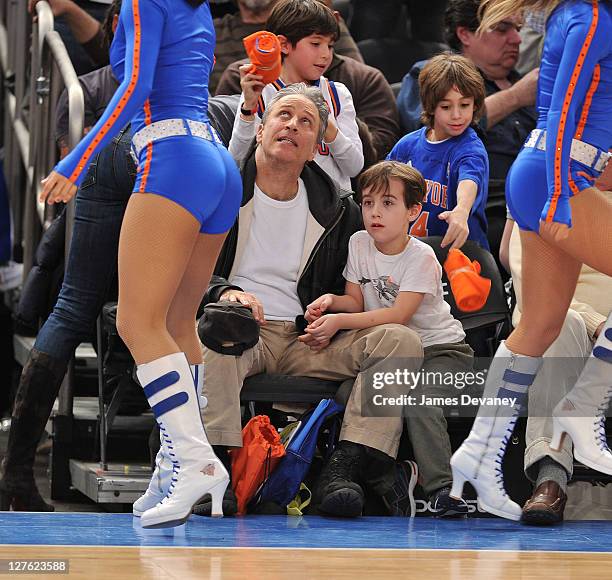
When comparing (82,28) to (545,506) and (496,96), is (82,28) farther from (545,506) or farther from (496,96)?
(545,506)

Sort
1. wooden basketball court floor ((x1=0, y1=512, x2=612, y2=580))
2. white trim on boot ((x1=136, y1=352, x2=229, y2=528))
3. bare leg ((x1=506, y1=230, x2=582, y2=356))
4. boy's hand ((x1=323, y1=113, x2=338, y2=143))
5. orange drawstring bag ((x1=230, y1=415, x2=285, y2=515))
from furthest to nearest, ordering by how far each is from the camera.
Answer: boy's hand ((x1=323, y1=113, x2=338, y2=143)), orange drawstring bag ((x1=230, y1=415, x2=285, y2=515)), bare leg ((x1=506, y1=230, x2=582, y2=356)), white trim on boot ((x1=136, y1=352, x2=229, y2=528)), wooden basketball court floor ((x1=0, y1=512, x2=612, y2=580))

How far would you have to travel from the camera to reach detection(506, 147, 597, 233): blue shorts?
12.5 ft

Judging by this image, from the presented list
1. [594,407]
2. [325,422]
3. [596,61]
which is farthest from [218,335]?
[596,61]

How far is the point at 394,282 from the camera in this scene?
460 centimetres

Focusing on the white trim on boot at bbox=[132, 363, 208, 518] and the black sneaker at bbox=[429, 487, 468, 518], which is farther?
the black sneaker at bbox=[429, 487, 468, 518]

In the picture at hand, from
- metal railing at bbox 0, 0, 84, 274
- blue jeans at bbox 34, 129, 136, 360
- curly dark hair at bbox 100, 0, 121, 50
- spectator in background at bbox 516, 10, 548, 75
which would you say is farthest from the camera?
spectator in background at bbox 516, 10, 548, 75

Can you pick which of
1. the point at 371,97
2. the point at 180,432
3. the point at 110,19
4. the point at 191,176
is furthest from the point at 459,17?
the point at 180,432

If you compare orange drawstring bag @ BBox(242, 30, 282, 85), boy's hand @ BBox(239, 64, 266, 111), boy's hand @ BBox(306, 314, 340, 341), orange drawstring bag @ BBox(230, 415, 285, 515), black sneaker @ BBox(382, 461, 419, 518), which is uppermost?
orange drawstring bag @ BBox(242, 30, 282, 85)

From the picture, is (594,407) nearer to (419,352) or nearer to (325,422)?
(419,352)

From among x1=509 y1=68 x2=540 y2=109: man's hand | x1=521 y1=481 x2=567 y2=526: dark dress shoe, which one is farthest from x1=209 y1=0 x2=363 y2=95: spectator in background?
x1=521 y1=481 x2=567 y2=526: dark dress shoe

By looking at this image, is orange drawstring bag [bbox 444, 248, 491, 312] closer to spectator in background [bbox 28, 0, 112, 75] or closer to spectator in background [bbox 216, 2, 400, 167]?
spectator in background [bbox 216, 2, 400, 167]

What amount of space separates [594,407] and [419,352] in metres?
0.70

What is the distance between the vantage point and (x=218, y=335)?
14.0ft

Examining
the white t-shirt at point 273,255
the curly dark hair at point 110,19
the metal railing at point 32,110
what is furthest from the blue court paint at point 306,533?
the curly dark hair at point 110,19
